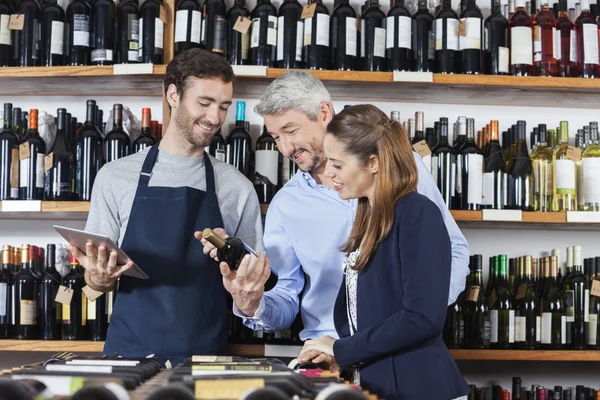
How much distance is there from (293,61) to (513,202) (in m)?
0.94

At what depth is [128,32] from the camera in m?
2.76

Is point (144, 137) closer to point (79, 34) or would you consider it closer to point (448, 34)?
point (79, 34)

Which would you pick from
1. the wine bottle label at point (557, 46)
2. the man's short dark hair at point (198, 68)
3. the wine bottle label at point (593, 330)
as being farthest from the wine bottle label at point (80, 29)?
the wine bottle label at point (593, 330)

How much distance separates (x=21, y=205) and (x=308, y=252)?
3.51 ft

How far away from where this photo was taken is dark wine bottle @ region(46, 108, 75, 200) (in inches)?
107

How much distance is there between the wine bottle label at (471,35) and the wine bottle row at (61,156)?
3.82 ft

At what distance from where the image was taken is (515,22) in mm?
2885

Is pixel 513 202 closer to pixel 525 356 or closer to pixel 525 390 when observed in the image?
pixel 525 356

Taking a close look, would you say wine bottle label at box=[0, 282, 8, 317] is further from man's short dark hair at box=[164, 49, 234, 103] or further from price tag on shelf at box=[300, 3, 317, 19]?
price tag on shelf at box=[300, 3, 317, 19]

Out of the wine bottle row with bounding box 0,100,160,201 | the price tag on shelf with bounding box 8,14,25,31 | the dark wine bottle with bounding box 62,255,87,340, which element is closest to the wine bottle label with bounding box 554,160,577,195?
the wine bottle row with bounding box 0,100,160,201

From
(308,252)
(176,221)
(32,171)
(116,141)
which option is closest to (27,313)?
(32,171)

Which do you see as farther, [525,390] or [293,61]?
[525,390]

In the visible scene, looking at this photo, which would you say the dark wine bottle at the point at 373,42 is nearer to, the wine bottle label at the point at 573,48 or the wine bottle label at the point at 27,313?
the wine bottle label at the point at 573,48

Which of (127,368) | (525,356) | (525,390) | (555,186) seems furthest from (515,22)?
(127,368)
